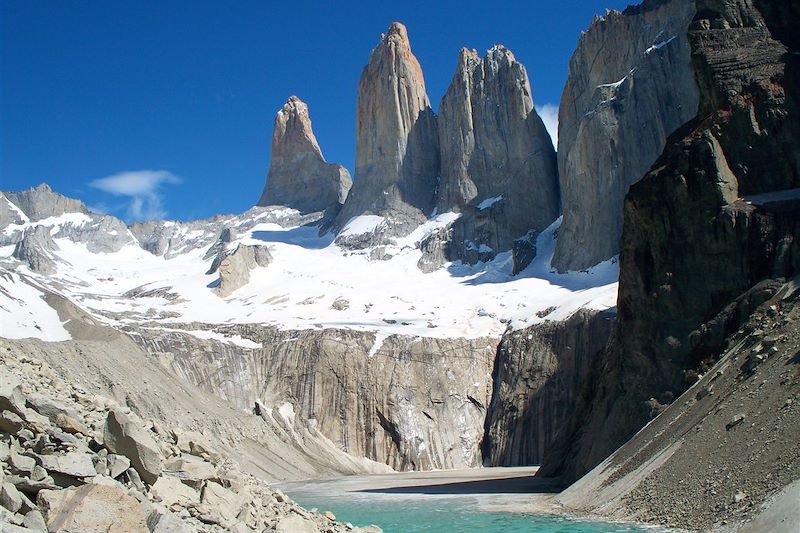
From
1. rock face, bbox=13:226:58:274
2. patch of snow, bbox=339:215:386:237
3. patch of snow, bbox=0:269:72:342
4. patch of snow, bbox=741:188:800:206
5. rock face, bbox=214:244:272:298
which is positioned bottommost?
patch of snow, bbox=741:188:800:206

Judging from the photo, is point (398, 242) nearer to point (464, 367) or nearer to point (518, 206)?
point (518, 206)

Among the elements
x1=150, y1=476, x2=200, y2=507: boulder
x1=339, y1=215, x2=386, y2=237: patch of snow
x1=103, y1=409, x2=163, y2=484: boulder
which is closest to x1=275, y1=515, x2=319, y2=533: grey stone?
x1=150, y1=476, x2=200, y2=507: boulder

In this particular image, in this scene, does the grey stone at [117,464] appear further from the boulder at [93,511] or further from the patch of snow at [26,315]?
the patch of snow at [26,315]

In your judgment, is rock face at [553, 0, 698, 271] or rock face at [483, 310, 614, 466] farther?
rock face at [553, 0, 698, 271]

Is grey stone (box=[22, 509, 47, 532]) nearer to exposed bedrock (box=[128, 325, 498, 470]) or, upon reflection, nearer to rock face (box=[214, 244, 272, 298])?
exposed bedrock (box=[128, 325, 498, 470])

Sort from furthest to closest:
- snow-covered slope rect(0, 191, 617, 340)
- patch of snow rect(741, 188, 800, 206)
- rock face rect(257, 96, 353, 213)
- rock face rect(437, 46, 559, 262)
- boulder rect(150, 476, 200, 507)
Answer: rock face rect(257, 96, 353, 213), rock face rect(437, 46, 559, 262), snow-covered slope rect(0, 191, 617, 340), patch of snow rect(741, 188, 800, 206), boulder rect(150, 476, 200, 507)

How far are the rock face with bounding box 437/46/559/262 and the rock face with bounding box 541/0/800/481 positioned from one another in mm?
60553

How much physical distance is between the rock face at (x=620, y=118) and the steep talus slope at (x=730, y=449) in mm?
52072

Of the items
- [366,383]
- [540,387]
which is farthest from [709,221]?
[366,383]

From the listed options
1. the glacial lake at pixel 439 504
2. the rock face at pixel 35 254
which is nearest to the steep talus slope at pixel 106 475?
the glacial lake at pixel 439 504

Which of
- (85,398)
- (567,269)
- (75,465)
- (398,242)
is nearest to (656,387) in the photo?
(85,398)

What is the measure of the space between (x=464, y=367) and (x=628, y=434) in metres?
39.5

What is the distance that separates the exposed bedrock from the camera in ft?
217

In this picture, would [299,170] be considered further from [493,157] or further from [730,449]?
[730,449]
